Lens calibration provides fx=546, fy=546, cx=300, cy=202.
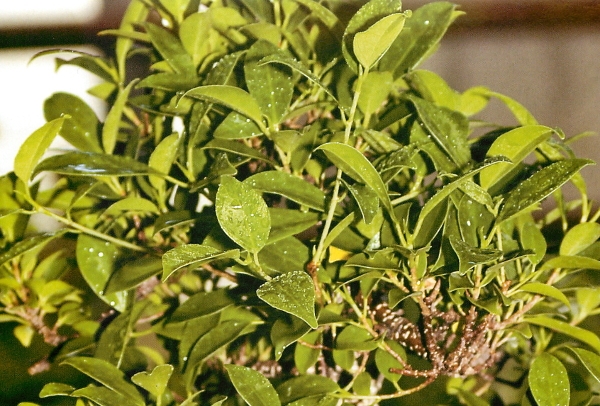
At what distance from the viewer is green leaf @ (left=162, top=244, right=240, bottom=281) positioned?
1.31 ft

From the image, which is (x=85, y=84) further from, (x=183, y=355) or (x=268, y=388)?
(x=268, y=388)

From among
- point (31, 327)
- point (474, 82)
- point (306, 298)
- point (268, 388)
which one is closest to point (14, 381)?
point (31, 327)

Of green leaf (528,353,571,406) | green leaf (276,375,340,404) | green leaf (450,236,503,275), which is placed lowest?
green leaf (276,375,340,404)

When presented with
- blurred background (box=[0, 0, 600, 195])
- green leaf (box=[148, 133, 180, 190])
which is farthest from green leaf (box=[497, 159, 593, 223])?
blurred background (box=[0, 0, 600, 195])

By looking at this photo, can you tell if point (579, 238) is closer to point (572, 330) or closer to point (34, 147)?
point (572, 330)

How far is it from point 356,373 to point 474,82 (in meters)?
0.86

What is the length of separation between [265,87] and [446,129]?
0.59ft

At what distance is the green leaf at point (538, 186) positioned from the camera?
45cm

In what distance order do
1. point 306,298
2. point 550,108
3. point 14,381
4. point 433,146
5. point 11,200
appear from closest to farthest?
1. point 306,298
2. point 433,146
3. point 11,200
4. point 14,381
5. point 550,108

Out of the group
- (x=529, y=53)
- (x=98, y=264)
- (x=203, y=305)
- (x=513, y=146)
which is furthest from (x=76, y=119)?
(x=529, y=53)

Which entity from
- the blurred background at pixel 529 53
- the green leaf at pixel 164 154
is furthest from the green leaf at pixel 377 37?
the blurred background at pixel 529 53

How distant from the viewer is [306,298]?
404mm

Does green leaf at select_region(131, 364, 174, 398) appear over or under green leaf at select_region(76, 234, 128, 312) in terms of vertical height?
under

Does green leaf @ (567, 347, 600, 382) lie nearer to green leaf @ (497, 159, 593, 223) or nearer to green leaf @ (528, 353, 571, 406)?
green leaf @ (528, 353, 571, 406)
